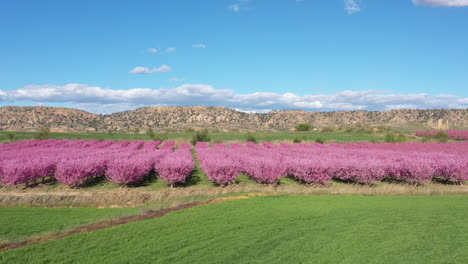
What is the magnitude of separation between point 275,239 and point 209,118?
117499 millimetres

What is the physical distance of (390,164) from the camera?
62.5 feet

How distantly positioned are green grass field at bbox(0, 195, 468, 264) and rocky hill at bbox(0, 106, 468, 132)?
9171 centimetres

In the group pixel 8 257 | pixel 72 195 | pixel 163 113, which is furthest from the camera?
pixel 163 113

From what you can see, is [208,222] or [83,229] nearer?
[83,229]

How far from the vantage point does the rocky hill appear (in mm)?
105188

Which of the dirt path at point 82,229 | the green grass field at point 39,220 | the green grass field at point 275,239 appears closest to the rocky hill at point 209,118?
the green grass field at point 39,220

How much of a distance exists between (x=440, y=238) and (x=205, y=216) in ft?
19.2

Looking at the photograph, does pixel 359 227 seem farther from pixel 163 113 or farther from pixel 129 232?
pixel 163 113

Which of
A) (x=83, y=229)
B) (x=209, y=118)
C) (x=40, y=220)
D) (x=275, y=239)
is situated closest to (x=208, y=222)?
(x=275, y=239)

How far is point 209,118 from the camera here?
406ft

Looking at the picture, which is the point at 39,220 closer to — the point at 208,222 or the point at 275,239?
the point at 208,222

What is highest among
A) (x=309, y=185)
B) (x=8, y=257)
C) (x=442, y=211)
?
(x=8, y=257)

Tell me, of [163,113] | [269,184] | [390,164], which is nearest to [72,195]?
[269,184]

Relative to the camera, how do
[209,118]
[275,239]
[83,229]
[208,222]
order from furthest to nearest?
[209,118]
[208,222]
[83,229]
[275,239]
